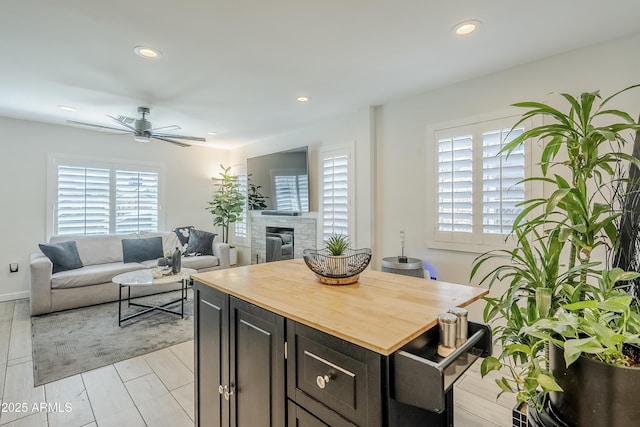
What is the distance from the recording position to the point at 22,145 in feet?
14.6

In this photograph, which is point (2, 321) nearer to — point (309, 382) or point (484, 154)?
point (309, 382)

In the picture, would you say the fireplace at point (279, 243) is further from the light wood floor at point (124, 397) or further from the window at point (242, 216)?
the light wood floor at point (124, 397)

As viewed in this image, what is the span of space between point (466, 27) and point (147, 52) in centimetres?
245

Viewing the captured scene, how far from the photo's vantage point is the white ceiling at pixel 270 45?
6.49 feet

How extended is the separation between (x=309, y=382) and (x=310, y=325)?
0.21 metres

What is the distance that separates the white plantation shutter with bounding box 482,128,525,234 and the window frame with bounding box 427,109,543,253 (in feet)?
0.12

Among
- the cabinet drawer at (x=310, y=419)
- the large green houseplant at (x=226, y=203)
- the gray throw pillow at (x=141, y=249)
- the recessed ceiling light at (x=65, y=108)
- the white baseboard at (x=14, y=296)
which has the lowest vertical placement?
the white baseboard at (x=14, y=296)

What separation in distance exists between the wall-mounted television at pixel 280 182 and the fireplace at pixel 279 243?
1.10ft

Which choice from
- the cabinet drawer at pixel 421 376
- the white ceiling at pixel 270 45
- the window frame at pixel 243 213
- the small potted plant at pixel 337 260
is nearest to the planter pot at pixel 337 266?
the small potted plant at pixel 337 260

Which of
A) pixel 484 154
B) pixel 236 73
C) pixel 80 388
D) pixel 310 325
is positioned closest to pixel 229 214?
pixel 236 73

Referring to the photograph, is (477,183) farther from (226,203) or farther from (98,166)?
(98,166)

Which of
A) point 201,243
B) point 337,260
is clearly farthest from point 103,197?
point 337,260

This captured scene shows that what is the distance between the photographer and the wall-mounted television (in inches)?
185

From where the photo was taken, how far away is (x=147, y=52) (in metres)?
2.51
